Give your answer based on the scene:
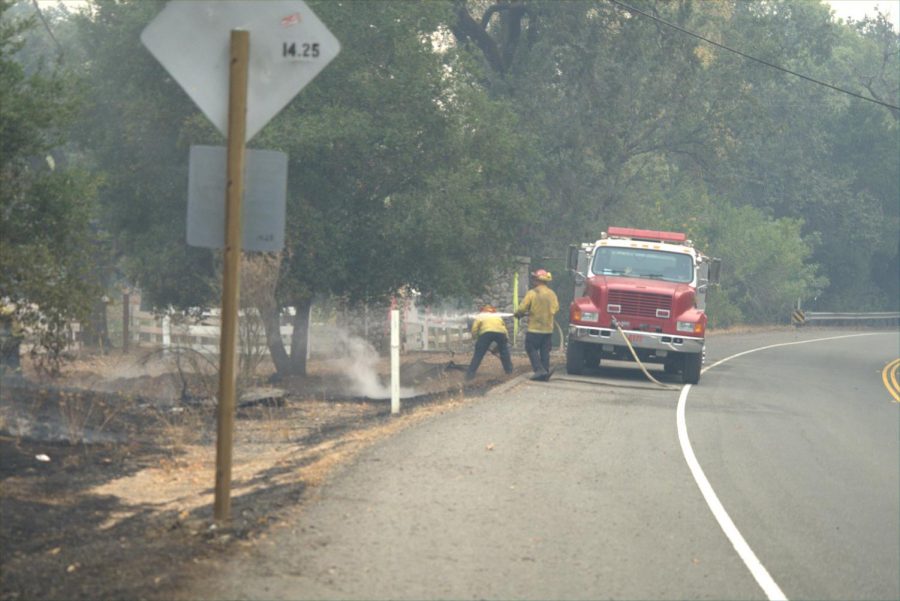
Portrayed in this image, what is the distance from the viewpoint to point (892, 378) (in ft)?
102

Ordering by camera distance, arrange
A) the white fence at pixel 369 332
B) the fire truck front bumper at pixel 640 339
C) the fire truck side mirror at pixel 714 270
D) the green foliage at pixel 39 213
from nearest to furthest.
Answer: the green foliage at pixel 39 213, the fire truck front bumper at pixel 640 339, the fire truck side mirror at pixel 714 270, the white fence at pixel 369 332

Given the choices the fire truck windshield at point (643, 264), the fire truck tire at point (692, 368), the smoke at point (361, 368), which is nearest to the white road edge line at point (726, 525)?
the fire truck tire at point (692, 368)

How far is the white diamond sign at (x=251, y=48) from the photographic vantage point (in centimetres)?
795

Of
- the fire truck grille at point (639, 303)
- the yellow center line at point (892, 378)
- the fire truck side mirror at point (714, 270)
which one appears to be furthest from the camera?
the yellow center line at point (892, 378)

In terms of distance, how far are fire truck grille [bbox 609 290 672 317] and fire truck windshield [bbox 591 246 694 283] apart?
838 mm

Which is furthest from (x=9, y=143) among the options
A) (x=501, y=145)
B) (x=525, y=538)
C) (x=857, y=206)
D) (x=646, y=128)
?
(x=857, y=206)

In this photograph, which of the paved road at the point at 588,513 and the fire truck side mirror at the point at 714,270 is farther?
the fire truck side mirror at the point at 714,270

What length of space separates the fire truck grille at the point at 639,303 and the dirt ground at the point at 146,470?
263 cm

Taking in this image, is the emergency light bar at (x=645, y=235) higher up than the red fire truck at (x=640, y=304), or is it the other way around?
the emergency light bar at (x=645, y=235)

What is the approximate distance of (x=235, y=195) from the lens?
7.99 m

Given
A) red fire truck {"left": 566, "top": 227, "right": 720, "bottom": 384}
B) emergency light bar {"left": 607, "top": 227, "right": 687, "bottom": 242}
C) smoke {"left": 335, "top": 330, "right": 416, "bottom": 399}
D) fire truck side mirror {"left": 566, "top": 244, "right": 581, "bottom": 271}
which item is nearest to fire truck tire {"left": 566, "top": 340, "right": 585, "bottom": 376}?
red fire truck {"left": 566, "top": 227, "right": 720, "bottom": 384}

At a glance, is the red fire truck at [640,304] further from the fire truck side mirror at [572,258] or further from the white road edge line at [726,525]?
the white road edge line at [726,525]

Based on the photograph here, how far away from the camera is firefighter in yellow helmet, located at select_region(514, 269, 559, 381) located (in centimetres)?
2164

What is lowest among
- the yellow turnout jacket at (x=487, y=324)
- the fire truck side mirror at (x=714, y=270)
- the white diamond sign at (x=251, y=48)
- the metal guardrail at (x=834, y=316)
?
the metal guardrail at (x=834, y=316)
